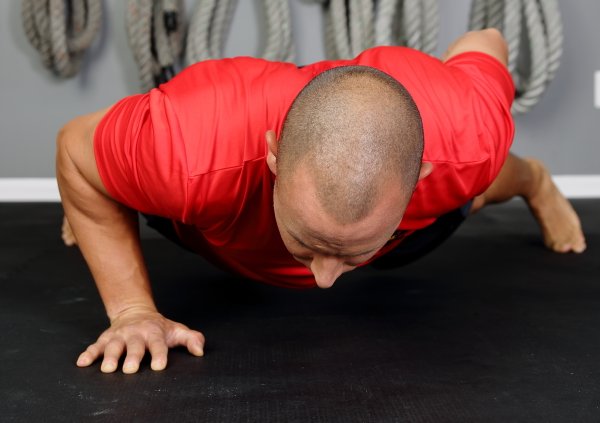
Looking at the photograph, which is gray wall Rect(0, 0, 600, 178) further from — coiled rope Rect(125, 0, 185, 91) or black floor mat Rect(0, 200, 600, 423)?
black floor mat Rect(0, 200, 600, 423)

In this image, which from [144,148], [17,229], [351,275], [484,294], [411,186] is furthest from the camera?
[17,229]

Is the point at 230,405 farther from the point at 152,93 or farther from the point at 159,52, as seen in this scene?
the point at 159,52

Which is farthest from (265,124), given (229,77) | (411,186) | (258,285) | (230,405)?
(258,285)

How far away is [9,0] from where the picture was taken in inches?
97.0

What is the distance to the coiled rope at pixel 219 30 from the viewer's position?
2.34 metres

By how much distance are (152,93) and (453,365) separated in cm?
54

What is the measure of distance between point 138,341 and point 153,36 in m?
1.41

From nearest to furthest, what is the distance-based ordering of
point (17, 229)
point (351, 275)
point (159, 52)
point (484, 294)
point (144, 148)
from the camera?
point (144, 148), point (484, 294), point (351, 275), point (17, 229), point (159, 52)

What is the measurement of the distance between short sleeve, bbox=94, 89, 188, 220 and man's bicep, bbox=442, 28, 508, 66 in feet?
1.83

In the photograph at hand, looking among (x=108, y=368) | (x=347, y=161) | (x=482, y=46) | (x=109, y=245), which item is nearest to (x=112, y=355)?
(x=108, y=368)

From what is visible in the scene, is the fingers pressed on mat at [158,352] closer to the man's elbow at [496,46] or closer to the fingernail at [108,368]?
the fingernail at [108,368]

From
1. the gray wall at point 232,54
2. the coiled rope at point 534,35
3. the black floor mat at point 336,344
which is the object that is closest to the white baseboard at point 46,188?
the gray wall at point 232,54

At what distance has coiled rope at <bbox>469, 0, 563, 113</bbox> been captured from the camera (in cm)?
233

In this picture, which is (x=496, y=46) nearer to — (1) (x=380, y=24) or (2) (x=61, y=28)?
(1) (x=380, y=24)
